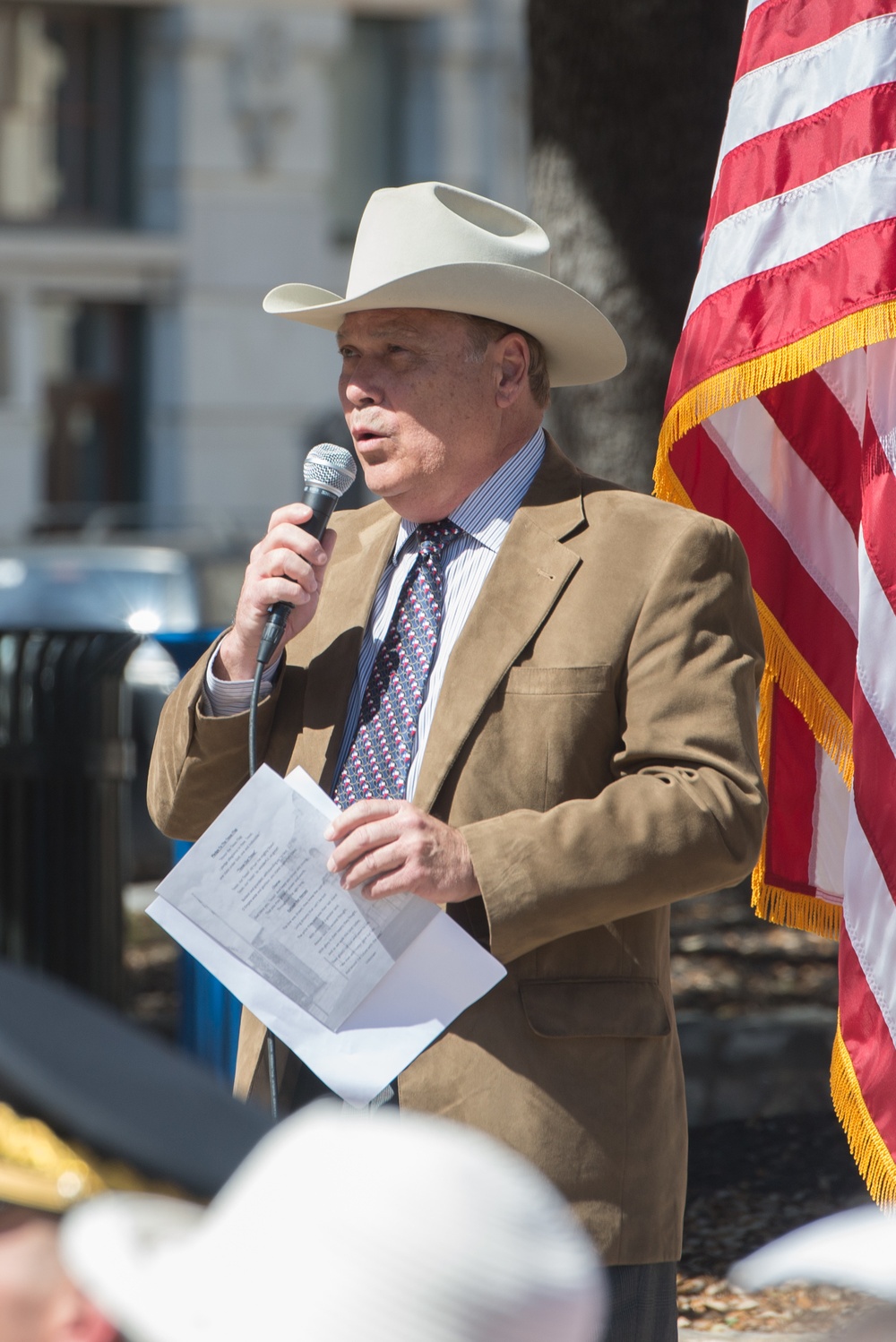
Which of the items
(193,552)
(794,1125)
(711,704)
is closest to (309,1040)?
(711,704)

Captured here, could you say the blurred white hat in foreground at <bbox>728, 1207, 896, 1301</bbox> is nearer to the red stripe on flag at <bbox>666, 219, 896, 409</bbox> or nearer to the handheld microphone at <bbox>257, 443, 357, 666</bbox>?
the handheld microphone at <bbox>257, 443, 357, 666</bbox>

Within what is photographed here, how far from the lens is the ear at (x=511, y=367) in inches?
113

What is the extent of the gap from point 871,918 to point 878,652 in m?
0.49

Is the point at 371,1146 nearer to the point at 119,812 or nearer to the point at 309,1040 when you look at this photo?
the point at 309,1040

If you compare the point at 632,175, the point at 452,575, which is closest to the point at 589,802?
the point at 452,575

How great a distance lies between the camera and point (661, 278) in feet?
20.5

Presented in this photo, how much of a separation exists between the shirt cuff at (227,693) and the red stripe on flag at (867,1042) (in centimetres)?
123

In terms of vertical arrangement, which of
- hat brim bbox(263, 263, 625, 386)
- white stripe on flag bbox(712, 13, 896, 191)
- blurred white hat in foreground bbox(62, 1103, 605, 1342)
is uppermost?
white stripe on flag bbox(712, 13, 896, 191)

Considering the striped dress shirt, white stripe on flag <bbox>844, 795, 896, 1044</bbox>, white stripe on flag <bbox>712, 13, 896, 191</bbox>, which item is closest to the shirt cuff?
the striped dress shirt

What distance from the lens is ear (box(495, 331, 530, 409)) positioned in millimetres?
2871

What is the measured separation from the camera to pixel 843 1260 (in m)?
1.11

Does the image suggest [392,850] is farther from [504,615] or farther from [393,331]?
[393,331]

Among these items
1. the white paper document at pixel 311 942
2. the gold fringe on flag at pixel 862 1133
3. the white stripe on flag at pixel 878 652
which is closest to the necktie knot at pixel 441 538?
the white paper document at pixel 311 942

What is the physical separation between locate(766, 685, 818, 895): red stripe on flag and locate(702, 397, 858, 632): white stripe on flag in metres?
0.29
